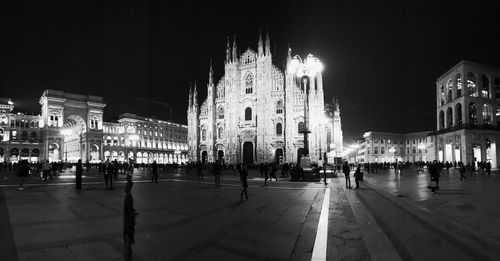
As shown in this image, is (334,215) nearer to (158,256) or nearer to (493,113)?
(158,256)

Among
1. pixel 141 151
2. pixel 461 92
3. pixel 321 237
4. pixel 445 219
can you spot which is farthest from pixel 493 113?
pixel 141 151

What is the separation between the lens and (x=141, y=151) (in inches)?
3861

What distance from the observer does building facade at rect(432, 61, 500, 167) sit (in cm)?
4672

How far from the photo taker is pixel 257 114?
57344mm

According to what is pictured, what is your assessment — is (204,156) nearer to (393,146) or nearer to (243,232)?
(243,232)

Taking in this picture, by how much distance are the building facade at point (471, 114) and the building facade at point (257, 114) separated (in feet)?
61.6

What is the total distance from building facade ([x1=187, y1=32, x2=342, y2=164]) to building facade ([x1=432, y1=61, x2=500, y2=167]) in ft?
61.6

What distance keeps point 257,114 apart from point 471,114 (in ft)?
110

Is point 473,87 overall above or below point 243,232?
above

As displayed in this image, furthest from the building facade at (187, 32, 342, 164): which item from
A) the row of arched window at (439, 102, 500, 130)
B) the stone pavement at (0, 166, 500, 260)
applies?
the stone pavement at (0, 166, 500, 260)

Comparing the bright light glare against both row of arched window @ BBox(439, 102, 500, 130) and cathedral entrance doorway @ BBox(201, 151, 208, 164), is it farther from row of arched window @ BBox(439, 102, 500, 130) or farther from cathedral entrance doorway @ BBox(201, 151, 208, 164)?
row of arched window @ BBox(439, 102, 500, 130)

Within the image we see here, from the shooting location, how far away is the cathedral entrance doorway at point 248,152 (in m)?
59.2

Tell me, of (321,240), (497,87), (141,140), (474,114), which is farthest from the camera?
(141,140)

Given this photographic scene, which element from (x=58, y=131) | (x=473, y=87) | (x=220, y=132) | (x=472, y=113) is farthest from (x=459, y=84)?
(x=58, y=131)
